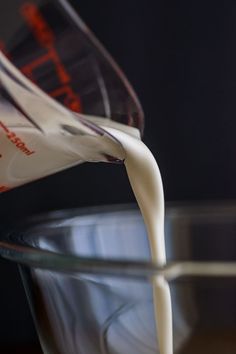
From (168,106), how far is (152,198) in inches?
11.6

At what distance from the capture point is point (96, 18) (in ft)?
2.92

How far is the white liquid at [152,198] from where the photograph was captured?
22.7 inches

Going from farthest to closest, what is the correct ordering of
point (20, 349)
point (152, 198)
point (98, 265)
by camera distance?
point (20, 349)
point (152, 198)
point (98, 265)

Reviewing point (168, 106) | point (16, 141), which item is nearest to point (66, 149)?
point (16, 141)

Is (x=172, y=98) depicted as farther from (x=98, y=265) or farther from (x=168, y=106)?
(x=98, y=265)

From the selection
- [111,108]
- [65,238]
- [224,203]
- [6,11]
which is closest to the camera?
[6,11]

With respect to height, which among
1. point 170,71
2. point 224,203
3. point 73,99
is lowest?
point 224,203

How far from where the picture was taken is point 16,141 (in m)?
0.49

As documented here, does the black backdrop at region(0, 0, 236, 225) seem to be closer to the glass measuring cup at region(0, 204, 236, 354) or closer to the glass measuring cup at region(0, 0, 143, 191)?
the glass measuring cup at region(0, 204, 236, 354)

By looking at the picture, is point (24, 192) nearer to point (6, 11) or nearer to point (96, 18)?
point (96, 18)

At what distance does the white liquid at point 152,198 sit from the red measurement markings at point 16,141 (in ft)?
0.23

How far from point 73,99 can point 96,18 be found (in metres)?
0.45

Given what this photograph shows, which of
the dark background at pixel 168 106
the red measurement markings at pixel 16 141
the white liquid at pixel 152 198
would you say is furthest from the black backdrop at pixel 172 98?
the red measurement markings at pixel 16 141

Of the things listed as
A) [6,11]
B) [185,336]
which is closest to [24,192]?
[185,336]
